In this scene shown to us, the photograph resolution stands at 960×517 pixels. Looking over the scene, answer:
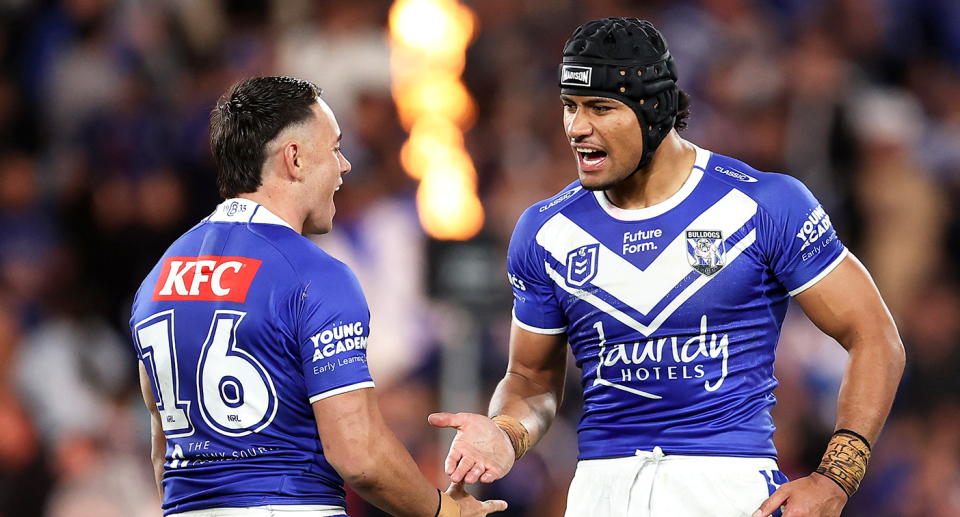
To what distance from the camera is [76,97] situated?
376 inches

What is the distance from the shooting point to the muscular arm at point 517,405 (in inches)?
156

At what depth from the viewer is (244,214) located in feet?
11.8

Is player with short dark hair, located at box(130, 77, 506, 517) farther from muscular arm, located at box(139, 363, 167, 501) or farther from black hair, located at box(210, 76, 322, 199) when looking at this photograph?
muscular arm, located at box(139, 363, 167, 501)

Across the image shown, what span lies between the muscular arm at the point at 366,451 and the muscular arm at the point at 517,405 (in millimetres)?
376

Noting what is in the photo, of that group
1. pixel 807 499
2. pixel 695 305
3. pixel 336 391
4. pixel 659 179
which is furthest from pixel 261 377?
pixel 807 499

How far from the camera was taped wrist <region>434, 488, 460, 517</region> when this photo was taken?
148 inches

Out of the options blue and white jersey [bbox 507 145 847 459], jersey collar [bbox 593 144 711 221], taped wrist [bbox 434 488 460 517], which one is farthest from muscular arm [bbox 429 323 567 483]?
jersey collar [bbox 593 144 711 221]

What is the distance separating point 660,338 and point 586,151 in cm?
69

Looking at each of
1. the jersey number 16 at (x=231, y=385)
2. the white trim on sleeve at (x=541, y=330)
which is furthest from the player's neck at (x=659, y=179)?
the jersey number 16 at (x=231, y=385)

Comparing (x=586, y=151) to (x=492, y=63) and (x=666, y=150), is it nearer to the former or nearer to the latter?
(x=666, y=150)

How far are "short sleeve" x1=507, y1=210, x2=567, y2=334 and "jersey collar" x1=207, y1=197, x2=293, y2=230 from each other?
0.95m

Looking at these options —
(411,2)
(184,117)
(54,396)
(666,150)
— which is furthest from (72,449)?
(666,150)

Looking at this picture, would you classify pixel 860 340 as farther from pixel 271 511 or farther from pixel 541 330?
pixel 271 511

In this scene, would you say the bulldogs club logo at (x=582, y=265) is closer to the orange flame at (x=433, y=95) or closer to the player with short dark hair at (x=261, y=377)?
the player with short dark hair at (x=261, y=377)
